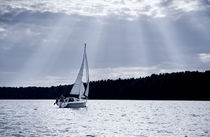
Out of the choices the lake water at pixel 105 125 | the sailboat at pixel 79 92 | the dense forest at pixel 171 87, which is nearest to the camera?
the lake water at pixel 105 125

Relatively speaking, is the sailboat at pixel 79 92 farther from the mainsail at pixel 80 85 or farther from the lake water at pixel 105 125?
the lake water at pixel 105 125

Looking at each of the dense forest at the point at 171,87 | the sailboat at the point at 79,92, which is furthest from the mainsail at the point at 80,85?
the dense forest at the point at 171,87

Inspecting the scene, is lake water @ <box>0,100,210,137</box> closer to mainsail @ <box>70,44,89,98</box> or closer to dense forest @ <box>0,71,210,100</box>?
mainsail @ <box>70,44,89,98</box>

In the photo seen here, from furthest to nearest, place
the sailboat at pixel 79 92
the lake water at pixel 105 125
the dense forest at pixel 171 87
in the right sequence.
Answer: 1. the dense forest at pixel 171 87
2. the sailboat at pixel 79 92
3. the lake water at pixel 105 125

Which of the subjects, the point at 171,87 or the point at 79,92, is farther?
the point at 171,87

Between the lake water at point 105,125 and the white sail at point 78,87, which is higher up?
the white sail at point 78,87

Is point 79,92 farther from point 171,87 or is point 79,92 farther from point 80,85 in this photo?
point 171,87

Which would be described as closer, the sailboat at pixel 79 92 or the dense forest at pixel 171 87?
the sailboat at pixel 79 92

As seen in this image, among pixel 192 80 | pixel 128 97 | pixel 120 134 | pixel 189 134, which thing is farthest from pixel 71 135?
pixel 128 97

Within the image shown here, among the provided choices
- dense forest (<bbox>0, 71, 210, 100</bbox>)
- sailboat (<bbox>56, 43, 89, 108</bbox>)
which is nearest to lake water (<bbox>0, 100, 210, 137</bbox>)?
sailboat (<bbox>56, 43, 89, 108</bbox>)

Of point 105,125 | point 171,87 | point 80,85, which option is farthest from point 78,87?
point 171,87

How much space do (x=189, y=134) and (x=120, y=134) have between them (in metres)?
7.45

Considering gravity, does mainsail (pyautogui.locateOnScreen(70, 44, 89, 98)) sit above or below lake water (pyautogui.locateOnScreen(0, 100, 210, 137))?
above

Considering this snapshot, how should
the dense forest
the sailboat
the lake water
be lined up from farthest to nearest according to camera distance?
the dense forest
the sailboat
the lake water
